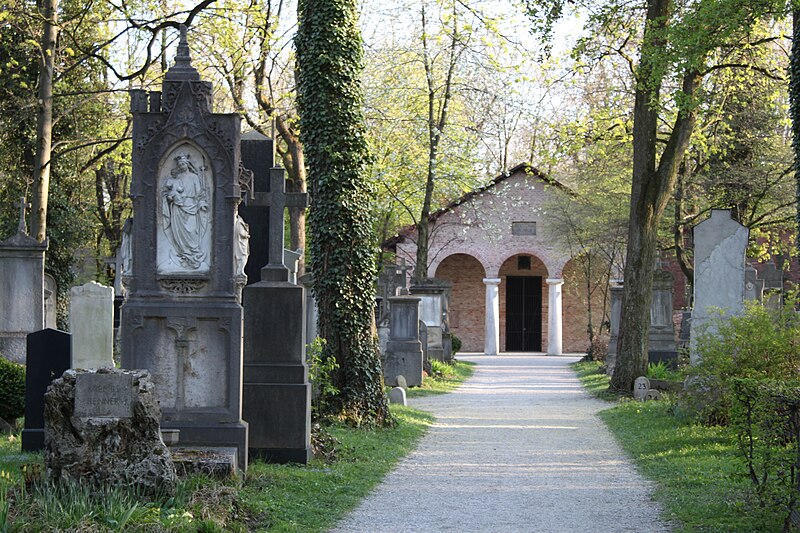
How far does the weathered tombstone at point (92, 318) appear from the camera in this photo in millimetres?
16828

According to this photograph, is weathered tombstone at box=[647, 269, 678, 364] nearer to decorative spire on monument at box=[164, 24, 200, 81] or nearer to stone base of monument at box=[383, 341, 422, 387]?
stone base of monument at box=[383, 341, 422, 387]

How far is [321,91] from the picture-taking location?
49.8ft

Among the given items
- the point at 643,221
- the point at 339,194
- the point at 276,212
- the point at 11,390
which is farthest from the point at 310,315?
the point at 276,212

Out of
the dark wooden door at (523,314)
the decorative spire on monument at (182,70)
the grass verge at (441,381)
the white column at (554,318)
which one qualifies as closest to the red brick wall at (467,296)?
the dark wooden door at (523,314)

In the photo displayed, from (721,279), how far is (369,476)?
7377 millimetres

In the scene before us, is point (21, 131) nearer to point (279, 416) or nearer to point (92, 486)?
point (279, 416)

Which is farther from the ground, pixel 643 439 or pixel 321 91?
pixel 321 91

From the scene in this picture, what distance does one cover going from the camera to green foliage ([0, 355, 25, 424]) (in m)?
12.9

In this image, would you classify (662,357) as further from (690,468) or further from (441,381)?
(690,468)

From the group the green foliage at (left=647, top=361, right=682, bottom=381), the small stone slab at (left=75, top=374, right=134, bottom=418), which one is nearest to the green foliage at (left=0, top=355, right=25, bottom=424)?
the small stone slab at (left=75, top=374, right=134, bottom=418)

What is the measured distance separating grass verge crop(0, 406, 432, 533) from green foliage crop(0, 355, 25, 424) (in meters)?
0.78

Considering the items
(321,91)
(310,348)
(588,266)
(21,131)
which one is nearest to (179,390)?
(310,348)

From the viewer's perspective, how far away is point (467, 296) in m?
52.9

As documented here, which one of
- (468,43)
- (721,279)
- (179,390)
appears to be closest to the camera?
(179,390)
